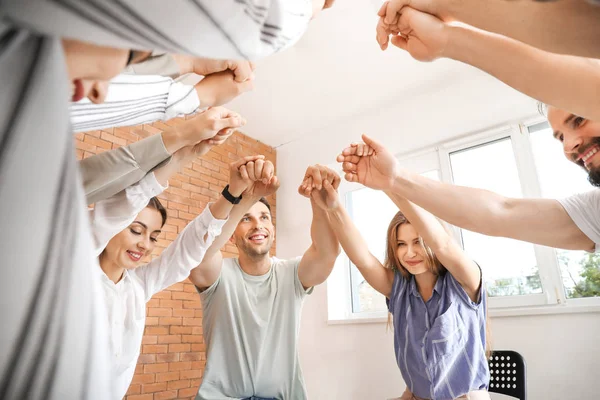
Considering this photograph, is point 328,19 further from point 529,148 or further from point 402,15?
point 402,15

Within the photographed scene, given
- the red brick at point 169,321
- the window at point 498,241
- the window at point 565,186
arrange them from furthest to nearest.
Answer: the red brick at point 169,321
the window at point 498,241
the window at point 565,186

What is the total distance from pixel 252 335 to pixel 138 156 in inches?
45.3

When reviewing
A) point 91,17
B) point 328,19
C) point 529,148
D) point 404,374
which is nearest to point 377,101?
point 328,19

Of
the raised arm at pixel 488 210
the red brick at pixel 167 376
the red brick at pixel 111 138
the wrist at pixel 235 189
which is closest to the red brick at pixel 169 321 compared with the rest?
the red brick at pixel 167 376

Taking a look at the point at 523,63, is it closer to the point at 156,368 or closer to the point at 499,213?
the point at 499,213

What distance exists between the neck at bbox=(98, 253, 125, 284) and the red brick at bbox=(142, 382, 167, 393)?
1.82 m

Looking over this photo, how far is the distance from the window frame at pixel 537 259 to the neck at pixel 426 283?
1.07 meters

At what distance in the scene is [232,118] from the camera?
1.09m

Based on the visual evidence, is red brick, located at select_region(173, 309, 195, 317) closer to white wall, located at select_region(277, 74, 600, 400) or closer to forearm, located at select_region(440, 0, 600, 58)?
white wall, located at select_region(277, 74, 600, 400)

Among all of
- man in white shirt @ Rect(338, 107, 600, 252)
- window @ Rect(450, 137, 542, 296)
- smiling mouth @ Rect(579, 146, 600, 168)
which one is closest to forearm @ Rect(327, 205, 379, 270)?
man in white shirt @ Rect(338, 107, 600, 252)

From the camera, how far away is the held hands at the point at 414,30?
841 mm

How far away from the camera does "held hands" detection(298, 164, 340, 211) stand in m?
1.76

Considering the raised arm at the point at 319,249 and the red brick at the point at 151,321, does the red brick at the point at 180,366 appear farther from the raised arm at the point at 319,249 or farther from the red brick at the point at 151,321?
the raised arm at the point at 319,249

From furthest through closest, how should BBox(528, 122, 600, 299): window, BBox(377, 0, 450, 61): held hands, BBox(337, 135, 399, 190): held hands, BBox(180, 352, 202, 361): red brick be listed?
1. BBox(180, 352, 202, 361): red brick
2. BBox(528, 122, 600, 299): window
3. BBox(337, 135, 399, 190): held hands
4. BBox(377, 0, 450, 61): held hands
